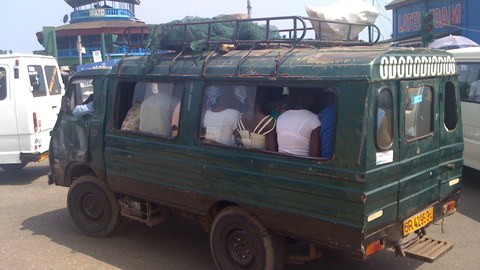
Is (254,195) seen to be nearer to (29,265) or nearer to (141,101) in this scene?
(141,101)

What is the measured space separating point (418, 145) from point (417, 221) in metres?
0.63

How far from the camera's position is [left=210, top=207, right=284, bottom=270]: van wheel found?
3.94 m

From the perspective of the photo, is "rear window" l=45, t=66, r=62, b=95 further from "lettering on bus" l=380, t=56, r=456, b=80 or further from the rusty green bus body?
"lettering on bus" l=380, t=56, r=456, b=80

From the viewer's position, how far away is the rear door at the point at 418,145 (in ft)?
12.1

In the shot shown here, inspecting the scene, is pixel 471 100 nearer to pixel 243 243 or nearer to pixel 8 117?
pixel 243 243

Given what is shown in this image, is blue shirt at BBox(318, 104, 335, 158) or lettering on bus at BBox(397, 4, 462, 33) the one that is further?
lettering on bus at BBox(397, 4, 462, 33)

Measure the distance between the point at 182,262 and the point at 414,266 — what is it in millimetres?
2205

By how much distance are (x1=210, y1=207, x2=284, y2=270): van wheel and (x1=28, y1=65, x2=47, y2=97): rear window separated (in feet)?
18.9

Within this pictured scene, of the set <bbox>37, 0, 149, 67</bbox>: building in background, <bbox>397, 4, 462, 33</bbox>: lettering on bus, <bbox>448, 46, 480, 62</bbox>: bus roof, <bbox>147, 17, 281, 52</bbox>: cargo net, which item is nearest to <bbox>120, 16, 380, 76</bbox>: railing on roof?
<bbox>147, 17, 281, 52</bbox>: cargo net

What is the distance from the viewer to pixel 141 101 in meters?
5.01

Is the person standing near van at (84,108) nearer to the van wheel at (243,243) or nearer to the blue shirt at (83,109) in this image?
the blue shirt at (83,109)

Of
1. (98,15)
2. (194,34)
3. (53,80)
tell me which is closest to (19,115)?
(53,80)

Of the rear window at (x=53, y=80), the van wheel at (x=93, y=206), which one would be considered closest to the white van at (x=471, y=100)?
the van wheel at (x=93, y=206)

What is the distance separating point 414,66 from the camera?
3.71 metres
